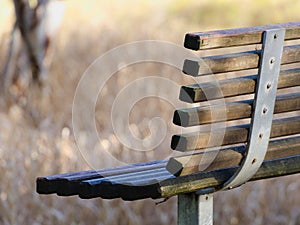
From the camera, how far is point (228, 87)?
240 cm

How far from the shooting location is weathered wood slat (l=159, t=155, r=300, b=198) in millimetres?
2387

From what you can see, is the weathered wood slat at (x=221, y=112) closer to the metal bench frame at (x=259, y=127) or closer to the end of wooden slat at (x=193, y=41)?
the metal bench frame at (x=259, y=127)

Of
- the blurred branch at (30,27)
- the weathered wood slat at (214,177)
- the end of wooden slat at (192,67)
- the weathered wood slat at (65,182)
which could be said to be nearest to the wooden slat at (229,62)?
the end of wooden slat at (192,67)

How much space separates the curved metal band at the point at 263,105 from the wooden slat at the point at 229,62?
33 mm

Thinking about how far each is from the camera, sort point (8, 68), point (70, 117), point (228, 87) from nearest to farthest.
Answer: point (228, 87), point (70, 117), point (8, 68)

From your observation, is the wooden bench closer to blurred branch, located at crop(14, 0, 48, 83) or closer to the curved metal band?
the curved metal band

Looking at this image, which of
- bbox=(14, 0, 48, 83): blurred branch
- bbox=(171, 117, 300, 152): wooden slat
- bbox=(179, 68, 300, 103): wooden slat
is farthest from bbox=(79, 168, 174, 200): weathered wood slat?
bbox=(14, 0, 48, 83): blurred branch

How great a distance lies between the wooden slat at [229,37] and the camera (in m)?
2.31

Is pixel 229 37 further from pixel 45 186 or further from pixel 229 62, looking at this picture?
pixel 45 186

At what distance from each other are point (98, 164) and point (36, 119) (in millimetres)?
1035

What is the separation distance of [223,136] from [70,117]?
111 inches

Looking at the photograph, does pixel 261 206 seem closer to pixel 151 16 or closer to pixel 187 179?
pixel 187 179

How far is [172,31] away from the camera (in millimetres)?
7102

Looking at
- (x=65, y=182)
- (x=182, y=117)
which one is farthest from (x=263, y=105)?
(x=65, y=182)
